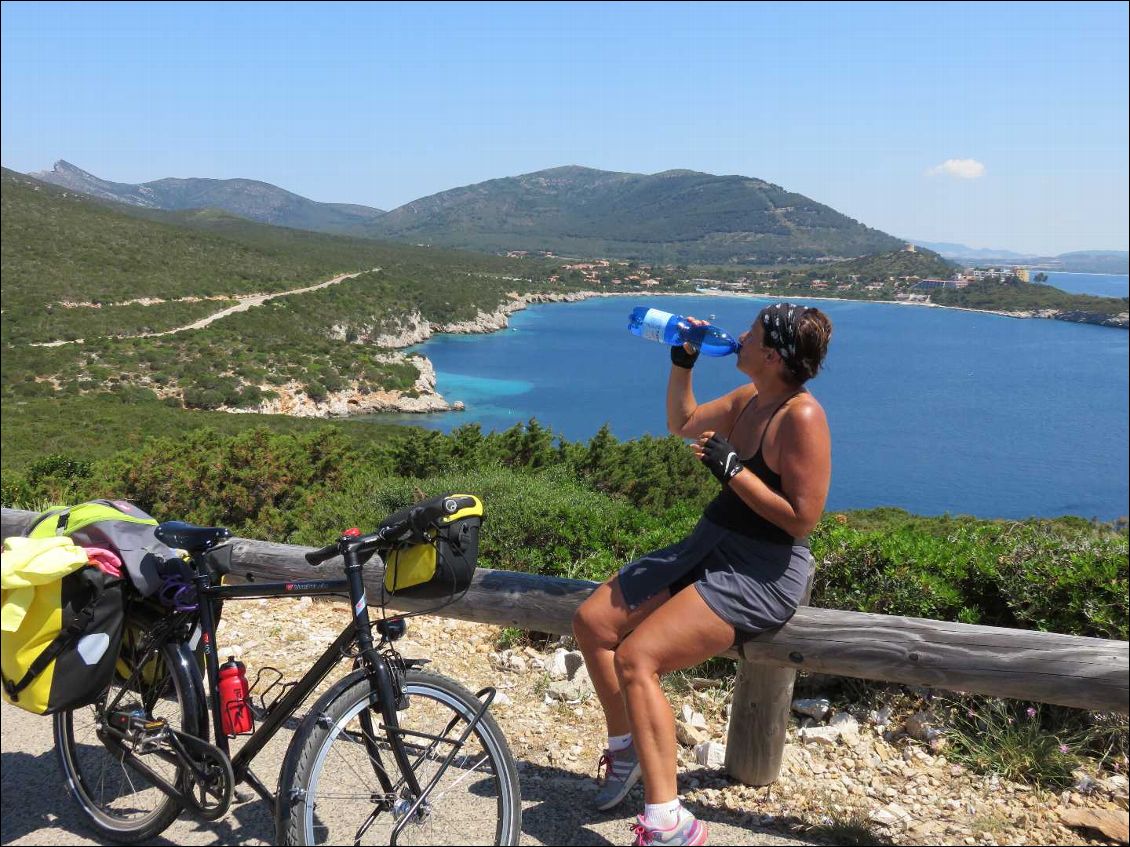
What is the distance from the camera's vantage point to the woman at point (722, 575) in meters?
2.57

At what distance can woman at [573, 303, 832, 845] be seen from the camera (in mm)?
2568

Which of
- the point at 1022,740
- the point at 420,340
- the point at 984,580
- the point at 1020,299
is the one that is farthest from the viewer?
the point at 1020,299

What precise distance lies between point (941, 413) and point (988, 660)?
78.8 meters

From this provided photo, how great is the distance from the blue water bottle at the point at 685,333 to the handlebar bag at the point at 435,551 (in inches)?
43.6

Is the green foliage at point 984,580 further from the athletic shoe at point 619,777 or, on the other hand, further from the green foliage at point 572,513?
the athletic shoe at point 619,777

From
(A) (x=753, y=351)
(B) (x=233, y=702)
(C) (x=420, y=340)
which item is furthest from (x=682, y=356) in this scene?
(C) (x=420, y=340)

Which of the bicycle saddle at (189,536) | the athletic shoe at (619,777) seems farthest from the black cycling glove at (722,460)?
the bicycle saddle at (189,536)

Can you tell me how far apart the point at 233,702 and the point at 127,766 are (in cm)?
54

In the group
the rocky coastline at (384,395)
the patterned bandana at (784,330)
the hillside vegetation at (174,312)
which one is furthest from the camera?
the rocky coastline at (384,395)

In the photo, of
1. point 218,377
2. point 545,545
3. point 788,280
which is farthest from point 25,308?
point 788,280

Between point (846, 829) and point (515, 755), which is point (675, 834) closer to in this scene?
point (846, 829)

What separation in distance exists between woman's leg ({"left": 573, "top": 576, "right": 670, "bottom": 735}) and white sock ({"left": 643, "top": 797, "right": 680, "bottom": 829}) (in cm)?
33

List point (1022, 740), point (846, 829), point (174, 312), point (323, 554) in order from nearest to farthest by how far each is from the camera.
→ point (323, 554) < point (846, 829) < point (1022, 740) < point (174, 312)

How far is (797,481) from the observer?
101 inches
